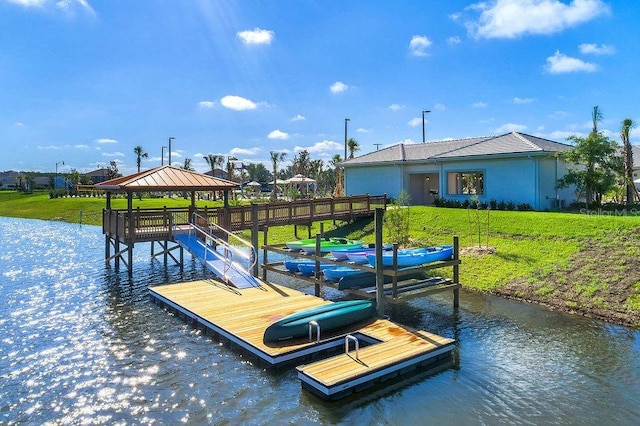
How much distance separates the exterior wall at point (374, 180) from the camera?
109 feet

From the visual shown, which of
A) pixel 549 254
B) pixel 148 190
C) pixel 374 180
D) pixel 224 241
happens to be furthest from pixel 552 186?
pixel 148 190

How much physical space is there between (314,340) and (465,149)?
77.8 feet

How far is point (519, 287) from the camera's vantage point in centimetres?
1552

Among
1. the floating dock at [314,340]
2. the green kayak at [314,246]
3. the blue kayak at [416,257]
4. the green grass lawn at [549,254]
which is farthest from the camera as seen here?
the green kayak at [314,246]

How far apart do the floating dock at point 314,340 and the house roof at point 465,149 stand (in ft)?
62.7

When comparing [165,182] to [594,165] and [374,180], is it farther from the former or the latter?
[594,165]

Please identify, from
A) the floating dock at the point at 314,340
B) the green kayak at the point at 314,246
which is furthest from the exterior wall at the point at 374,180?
the floating dock at the point at 314,340

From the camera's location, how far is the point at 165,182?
1956 centimetres

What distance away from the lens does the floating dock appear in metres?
8.62

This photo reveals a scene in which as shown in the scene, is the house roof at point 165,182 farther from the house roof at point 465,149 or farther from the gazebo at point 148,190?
the house roof at point 465,149

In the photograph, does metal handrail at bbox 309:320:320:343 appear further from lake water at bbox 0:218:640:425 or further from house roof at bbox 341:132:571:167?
house roof at bbox 341:132:571:167

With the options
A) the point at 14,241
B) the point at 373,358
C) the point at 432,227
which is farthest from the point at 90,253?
the point at 373,358

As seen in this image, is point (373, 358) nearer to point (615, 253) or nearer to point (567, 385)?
point (567, 385)

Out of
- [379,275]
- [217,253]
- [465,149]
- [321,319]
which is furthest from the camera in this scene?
[465,149]
